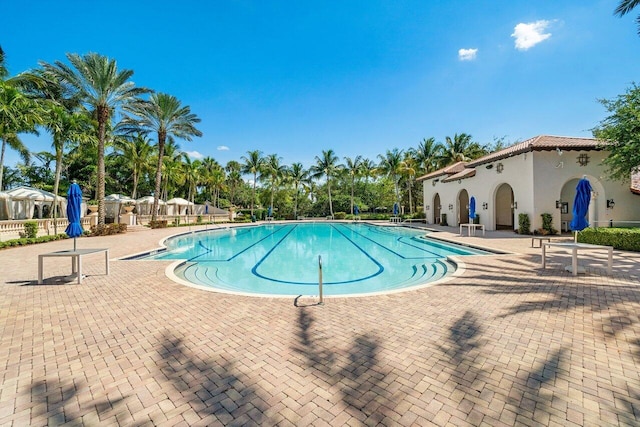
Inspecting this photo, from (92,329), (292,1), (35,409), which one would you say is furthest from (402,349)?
(292,1)

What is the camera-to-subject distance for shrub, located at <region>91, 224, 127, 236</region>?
19703 mm

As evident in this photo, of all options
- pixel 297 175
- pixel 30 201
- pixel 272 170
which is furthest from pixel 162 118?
pixel 297 175

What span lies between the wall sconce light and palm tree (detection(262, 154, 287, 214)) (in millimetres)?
33256

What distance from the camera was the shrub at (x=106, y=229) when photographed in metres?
19.7

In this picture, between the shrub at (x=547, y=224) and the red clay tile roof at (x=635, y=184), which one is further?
the red clay tile roof at (x=635, y=184)

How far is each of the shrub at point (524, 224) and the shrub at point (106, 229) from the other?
2897 centimetres

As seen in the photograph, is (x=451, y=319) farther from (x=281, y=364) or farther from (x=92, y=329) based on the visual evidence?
(x=92, y=329)

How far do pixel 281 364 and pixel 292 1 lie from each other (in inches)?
594

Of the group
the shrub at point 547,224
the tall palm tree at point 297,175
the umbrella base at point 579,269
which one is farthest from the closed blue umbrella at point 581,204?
the tall palm tree at point 297,175

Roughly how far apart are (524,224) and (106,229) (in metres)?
29.1

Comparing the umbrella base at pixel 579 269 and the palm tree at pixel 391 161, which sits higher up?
the palm tree at pixel 391 161

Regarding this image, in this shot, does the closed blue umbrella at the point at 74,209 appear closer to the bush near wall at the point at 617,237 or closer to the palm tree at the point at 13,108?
the palm tree at the point at 13,108

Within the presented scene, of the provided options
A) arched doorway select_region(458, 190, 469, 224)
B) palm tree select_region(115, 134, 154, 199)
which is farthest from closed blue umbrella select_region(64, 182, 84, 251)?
arched doorway select_region(458, 190, 469, 224)

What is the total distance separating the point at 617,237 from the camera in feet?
38.1
